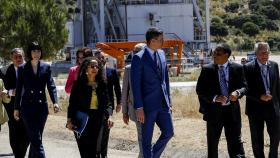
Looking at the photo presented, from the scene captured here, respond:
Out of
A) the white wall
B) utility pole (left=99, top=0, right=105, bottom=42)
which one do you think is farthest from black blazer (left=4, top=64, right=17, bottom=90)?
the white wall

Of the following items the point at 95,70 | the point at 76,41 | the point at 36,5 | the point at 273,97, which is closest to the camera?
the point at 95,70

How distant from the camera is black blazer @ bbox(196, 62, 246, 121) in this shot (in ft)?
29.0

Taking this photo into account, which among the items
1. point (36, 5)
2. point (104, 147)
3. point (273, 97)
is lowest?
point (104, 147)

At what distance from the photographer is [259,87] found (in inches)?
369

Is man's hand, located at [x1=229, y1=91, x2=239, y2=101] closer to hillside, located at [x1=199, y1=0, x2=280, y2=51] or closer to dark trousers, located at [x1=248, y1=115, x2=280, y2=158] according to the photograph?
dark trousers, located at [x1=248, y1=115, x2=280, y2=158]

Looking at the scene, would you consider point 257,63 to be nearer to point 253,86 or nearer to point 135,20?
point 253,86

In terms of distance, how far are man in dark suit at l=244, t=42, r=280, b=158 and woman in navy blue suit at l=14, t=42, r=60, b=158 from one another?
2.83m

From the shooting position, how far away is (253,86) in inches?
371

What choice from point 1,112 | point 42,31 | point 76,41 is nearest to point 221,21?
point 76,41

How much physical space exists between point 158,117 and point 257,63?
1.69 meters

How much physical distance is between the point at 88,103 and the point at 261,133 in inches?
100

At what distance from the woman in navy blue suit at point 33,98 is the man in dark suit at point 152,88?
1.75m

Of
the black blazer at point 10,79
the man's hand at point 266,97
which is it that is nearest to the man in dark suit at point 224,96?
the man's hand at point 266,97

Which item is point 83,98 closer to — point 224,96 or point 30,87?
point 30,87
